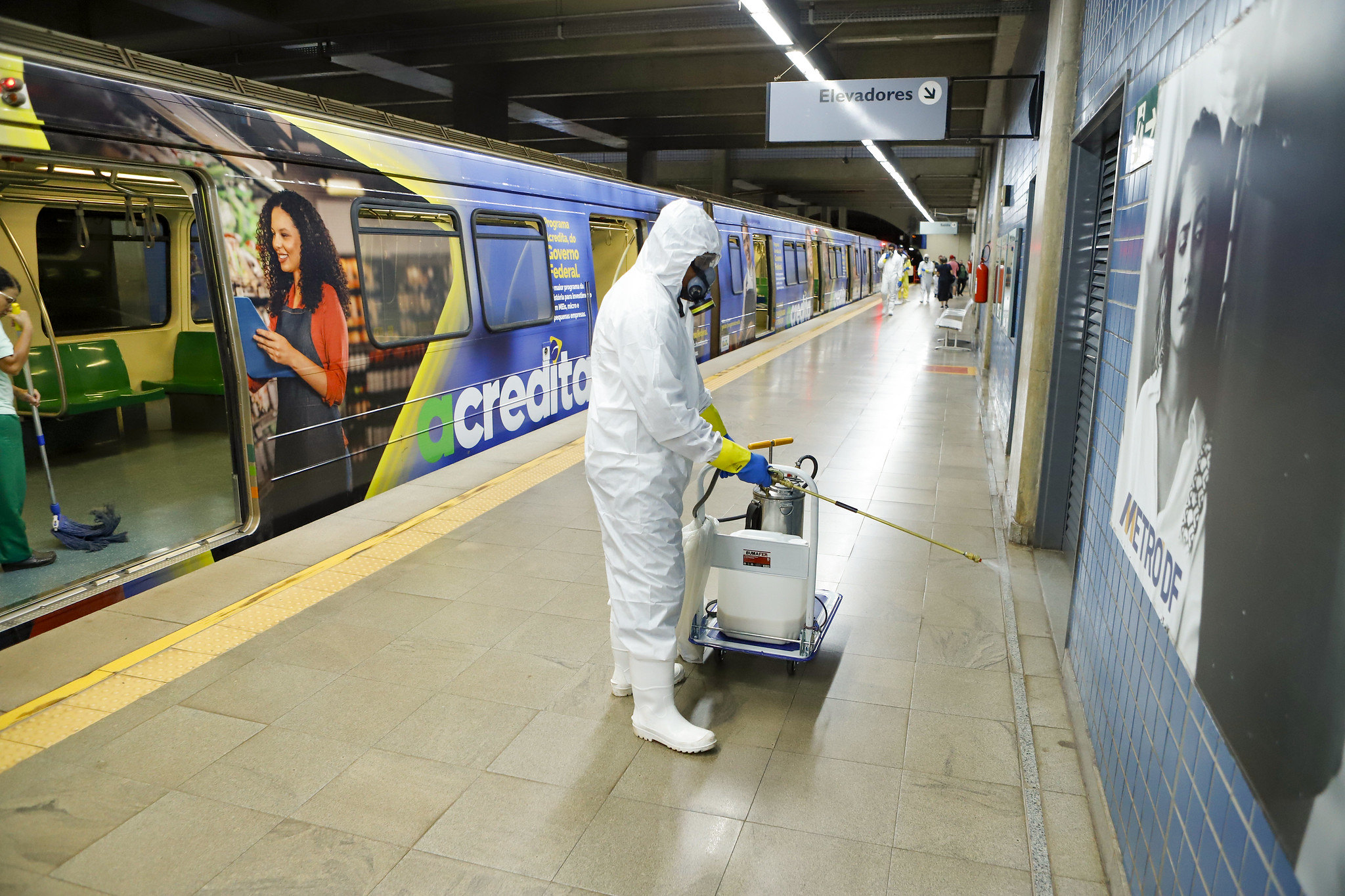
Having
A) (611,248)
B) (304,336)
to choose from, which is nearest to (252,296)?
(304,336)

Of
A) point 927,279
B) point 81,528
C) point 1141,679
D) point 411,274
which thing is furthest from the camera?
point 927,279

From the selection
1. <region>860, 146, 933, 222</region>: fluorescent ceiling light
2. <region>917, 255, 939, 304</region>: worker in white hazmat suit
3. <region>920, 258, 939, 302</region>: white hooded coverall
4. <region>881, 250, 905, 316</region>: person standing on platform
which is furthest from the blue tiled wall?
<region>920, 258, 939, 302</region>: white hooded coverall

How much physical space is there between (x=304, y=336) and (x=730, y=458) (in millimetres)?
2938

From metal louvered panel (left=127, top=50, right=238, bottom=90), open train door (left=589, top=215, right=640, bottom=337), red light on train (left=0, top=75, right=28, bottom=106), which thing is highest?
metal louvered panel (left=127, top=50, right=238, bottom=90)

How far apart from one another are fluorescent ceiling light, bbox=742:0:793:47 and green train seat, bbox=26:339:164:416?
5.61 meters

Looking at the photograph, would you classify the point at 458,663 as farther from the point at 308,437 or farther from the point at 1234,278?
the point at 1234,278

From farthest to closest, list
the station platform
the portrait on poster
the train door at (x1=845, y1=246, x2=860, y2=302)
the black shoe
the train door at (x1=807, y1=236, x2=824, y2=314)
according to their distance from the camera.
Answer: the train door at (x1=845, y1=246, x2=860, y2=302) < the train door at (x1=807, y1=236, x2=824, y2=314) < the black shoe < the station platform < the portrait on poster

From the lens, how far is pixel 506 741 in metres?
2.98

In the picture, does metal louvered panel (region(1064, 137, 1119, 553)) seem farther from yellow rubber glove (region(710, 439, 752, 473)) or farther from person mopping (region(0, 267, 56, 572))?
person mopping (region(0, 267, 56, 572))

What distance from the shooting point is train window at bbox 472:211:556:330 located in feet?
21.2

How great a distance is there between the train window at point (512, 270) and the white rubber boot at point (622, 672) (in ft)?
12.8

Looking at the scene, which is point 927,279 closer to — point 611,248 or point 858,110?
point 611,248

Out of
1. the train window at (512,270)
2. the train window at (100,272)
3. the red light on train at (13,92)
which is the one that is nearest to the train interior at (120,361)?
the train window at (100,272)

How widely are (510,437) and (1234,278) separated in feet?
19.5
